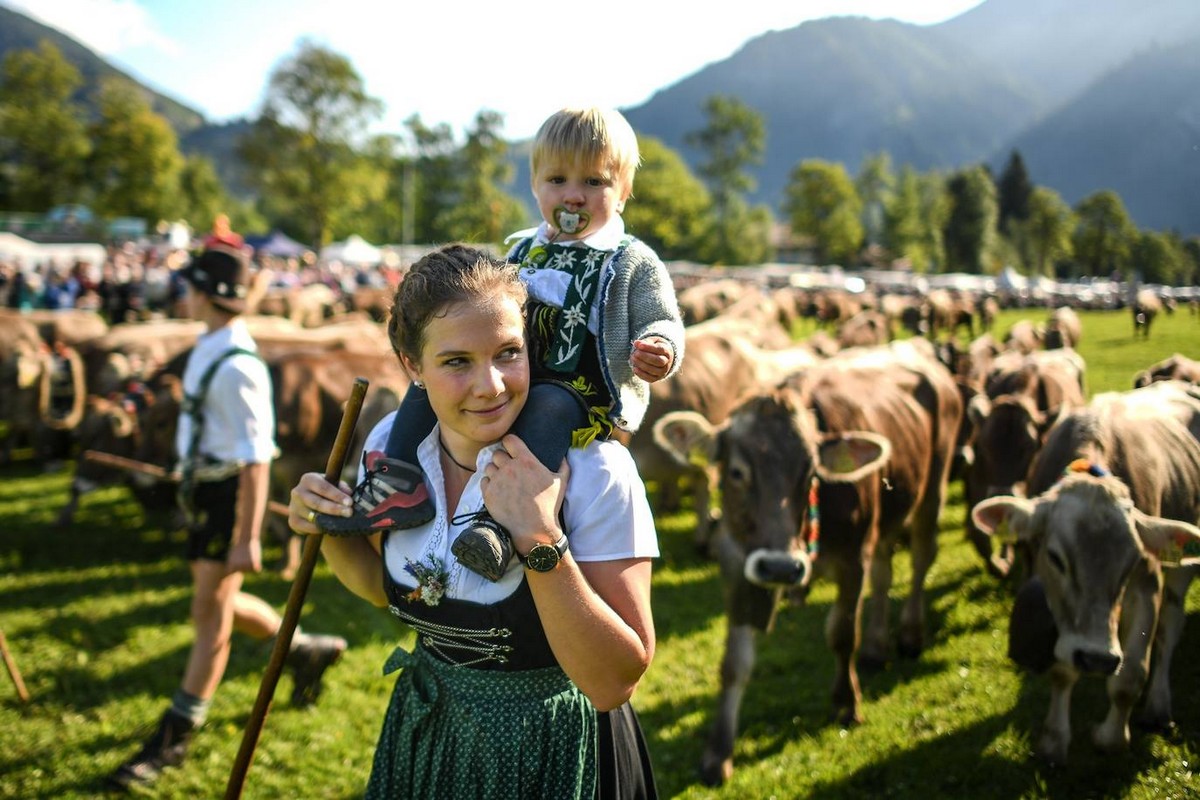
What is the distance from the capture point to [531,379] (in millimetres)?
1987

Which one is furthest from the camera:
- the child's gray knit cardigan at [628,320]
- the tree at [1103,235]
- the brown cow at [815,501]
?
the tree at [1103,235]

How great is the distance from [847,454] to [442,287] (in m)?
3.11

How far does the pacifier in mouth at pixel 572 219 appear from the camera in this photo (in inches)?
88.5

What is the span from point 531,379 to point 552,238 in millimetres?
609

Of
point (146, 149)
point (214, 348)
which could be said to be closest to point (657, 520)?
point (214, 348)

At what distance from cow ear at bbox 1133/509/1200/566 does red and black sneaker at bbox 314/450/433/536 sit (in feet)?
12.0

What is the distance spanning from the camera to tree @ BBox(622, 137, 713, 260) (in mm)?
61656

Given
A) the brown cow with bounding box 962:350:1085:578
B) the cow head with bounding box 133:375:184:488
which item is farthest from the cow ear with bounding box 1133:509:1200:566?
the cow head with bounding box 133:375:184:488

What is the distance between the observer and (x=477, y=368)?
174 centimetres

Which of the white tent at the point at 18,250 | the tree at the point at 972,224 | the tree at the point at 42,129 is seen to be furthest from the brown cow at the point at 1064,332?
the tree at the point at 42,129

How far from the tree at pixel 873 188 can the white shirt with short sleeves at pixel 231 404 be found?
7873 centimetres

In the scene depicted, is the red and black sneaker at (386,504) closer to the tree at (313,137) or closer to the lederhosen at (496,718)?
the lederhosen at (496,718)

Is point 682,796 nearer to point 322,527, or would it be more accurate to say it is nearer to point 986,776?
point 986,776

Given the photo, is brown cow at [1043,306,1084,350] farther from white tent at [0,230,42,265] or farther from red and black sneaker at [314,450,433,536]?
white tent at [0,230,42,265]
